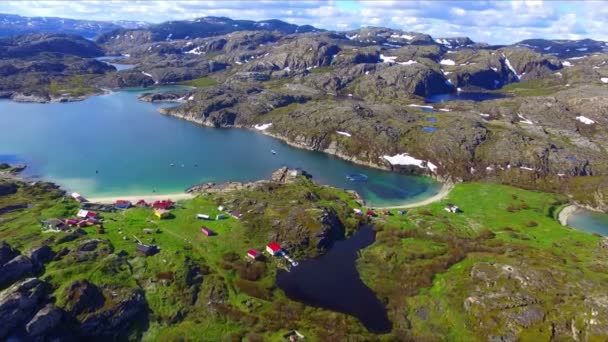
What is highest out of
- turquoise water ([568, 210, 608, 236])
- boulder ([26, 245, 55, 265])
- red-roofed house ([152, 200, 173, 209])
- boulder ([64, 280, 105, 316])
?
boulder ([26, 245, 55, 265])

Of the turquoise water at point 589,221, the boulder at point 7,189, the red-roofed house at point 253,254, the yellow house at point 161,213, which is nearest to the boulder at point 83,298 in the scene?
the red-roofed house at point 253,254

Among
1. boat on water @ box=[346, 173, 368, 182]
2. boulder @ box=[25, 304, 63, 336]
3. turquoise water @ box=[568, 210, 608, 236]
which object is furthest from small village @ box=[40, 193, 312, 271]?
turquoise water @ box=[568, 210, 608, 236]

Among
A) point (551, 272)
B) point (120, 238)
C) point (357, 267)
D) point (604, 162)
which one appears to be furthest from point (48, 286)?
point (604, 162)

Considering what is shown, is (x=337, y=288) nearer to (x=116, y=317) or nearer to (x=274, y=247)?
(x=274, y=247)

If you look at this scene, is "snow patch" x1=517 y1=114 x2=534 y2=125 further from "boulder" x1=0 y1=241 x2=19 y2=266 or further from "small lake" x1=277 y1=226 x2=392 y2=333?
"boulder" x1=0 y1=241 x2=19 y2=266

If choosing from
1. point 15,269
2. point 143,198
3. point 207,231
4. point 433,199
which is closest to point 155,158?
point 143,198

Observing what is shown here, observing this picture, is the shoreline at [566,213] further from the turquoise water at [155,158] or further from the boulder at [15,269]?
the boulder at [15,269]
